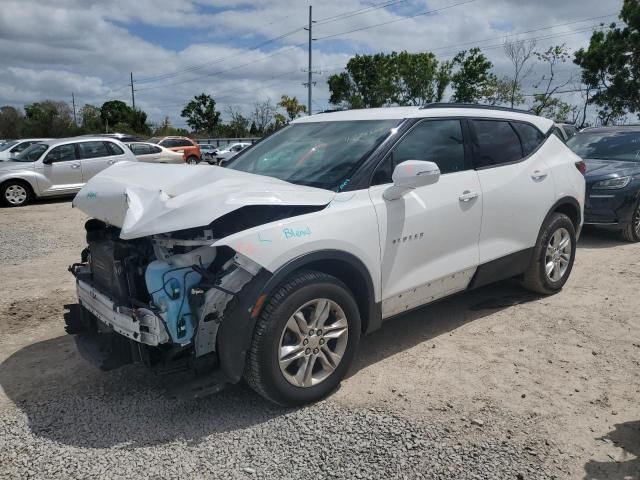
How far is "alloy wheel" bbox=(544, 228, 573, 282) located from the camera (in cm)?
504

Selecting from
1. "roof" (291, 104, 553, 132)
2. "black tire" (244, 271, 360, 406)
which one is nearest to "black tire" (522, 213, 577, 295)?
"roof" (291, 104, 553, 132)

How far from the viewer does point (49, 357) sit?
402cm

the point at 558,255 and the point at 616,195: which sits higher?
the point at 616,195

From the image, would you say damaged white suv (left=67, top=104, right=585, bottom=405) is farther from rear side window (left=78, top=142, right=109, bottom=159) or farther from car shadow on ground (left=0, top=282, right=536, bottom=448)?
rear side window (left=78, top=142, right=109, bottom=159)

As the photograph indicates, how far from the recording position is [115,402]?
3.34 m

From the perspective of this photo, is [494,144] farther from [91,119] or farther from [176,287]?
[91,119]

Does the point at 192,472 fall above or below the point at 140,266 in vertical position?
below

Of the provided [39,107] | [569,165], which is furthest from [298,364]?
[39,107]

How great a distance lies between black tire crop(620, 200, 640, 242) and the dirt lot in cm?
331

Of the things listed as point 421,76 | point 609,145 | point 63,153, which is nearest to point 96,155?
point 63,153

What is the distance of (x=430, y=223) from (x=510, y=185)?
44.1 inches

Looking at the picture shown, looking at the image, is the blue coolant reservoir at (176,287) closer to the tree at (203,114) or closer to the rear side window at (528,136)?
the rear side window at (528,136)

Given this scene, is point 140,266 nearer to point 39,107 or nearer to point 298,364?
point 298,364

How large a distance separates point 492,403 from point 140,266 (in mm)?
2326
